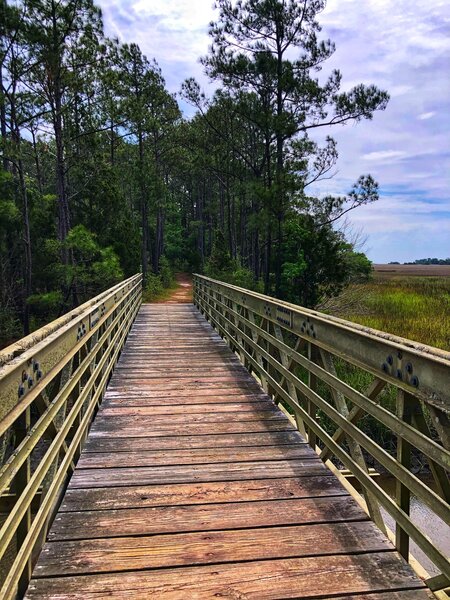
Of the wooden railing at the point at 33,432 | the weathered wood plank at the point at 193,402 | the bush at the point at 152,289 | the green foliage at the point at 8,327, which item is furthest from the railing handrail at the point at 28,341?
the bush at the point at 152,289

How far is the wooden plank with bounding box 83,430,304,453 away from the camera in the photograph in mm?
3447

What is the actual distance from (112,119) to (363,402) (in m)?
16.1

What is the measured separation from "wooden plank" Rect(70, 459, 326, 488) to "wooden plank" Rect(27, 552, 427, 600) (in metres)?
0.88

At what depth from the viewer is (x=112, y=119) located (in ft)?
51.6

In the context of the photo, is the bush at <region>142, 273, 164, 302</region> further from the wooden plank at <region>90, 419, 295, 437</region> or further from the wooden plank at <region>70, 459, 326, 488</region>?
the wooden plank at <region>70, 459, 326, 488</region>

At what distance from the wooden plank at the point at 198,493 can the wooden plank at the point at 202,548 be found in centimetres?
34

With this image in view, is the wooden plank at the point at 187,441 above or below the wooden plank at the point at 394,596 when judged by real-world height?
above

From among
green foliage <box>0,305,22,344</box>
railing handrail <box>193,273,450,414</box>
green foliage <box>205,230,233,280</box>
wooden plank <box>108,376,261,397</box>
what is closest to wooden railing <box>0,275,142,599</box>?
wooden plank <box>108,376,261,397</box>

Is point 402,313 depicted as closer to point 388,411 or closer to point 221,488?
point 221,488

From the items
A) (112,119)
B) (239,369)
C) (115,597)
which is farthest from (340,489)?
(112,119)

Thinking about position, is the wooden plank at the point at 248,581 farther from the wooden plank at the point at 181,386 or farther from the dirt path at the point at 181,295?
the dirt path at the point at 181,295

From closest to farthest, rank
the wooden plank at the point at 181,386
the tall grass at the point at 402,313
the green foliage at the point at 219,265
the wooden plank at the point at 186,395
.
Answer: the wooden plank at the point at 186,395, the wooden plank at the point at 181,386, the tall grass at the point at 402,313, the green foliage at the point at 219,265

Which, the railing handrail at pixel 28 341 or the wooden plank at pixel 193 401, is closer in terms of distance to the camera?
the railing handrail at pixel 28 341

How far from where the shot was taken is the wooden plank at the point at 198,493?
8.55 feet
